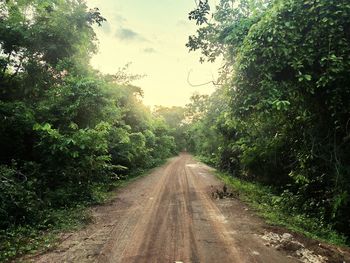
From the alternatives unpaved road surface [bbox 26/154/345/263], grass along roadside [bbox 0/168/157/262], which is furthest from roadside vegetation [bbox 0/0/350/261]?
unpaved road surface [bbox 26/154/345/263]

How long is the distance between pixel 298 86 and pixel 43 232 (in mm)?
8124

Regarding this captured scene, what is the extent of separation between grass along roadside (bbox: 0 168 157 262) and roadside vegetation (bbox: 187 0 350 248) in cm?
586

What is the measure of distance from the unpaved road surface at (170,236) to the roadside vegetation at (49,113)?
50.5 inches

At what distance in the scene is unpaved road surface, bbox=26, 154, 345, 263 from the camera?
269 inches

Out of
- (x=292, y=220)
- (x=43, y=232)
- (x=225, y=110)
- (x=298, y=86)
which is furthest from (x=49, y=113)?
(x=292, y=220)

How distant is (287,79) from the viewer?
30.6 ft

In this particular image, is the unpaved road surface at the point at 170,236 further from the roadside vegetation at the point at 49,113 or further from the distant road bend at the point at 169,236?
the roadside vegetation at the point at 49,113

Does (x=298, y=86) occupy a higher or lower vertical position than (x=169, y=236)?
higher

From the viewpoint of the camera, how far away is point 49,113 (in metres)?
12.1

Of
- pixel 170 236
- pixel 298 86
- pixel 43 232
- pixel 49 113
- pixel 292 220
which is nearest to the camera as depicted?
pixel 170 236

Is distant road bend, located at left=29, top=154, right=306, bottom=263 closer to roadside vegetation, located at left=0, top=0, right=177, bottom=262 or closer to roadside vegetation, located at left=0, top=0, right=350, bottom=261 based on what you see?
roadside vegetation, located at left=0, top=0, right=350, bottom=261

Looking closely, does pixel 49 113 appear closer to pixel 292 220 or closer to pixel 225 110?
pixel 225 110

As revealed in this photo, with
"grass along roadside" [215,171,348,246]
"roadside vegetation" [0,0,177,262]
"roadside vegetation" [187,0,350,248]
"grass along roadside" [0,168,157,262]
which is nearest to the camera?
"grass along roadside" [0,168,157,262]

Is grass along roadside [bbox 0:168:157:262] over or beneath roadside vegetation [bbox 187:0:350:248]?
beneath
